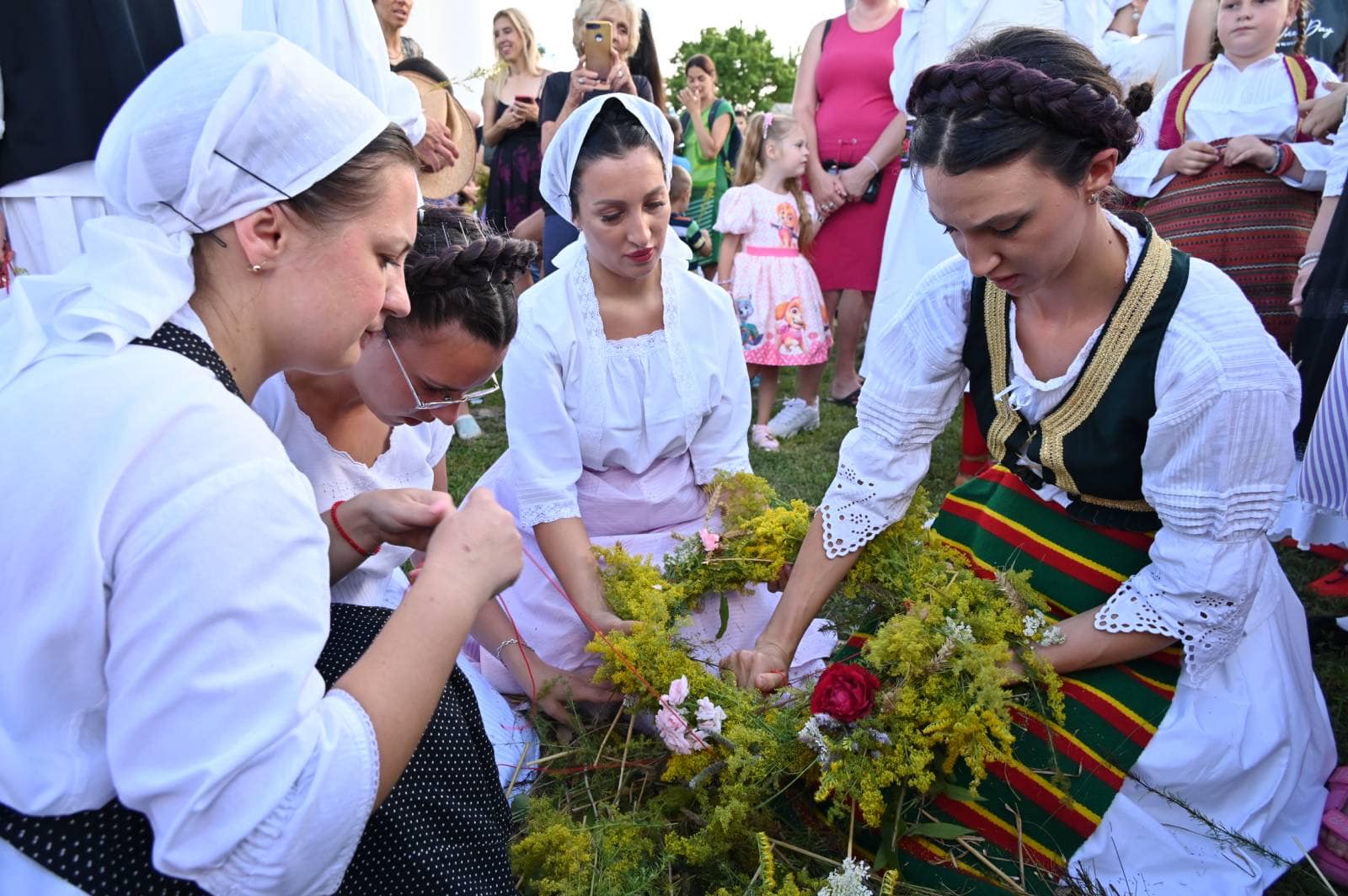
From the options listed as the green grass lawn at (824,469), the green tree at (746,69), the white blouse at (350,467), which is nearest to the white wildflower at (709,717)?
the white blouse at (350,467)

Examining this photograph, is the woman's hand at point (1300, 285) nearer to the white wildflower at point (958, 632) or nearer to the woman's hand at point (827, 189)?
the white wildflower at point (958, 632)

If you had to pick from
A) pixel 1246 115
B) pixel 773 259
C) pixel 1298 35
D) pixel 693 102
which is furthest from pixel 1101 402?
pixel 693 102

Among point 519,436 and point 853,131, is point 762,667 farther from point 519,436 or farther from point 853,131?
point 853,131

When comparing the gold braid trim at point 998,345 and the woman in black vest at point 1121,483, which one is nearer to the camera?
the woman in black vest at point 1121,483

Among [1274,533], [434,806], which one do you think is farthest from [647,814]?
[1274,533]

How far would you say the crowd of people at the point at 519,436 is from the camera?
123 centimetres

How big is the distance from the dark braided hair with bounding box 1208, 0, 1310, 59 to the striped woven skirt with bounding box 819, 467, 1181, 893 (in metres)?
3.23

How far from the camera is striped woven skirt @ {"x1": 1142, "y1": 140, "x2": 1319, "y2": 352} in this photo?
13.3 feet

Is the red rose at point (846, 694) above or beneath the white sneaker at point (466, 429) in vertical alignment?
above

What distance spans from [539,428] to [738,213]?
13.7 feet

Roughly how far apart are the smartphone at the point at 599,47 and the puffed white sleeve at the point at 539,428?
99.3 inches

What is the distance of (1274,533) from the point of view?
3.95m

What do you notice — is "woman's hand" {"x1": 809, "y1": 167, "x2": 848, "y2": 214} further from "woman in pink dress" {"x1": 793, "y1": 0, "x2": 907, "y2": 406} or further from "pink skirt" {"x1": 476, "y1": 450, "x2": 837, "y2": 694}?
"pink skirt" {"x1": 476, "y1": 450, "x2": 837, "y2": 694}

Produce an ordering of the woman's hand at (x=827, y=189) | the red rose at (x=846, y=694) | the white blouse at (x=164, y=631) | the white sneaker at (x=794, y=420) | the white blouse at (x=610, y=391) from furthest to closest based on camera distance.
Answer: the white sneaker at (x=794, y=420) → the woman's hand at (x=827, y=189) → the white blouse at (x=610, y=391) → the red rose at (x=846, y=694) → the white blouse at (x=164, y=631)
